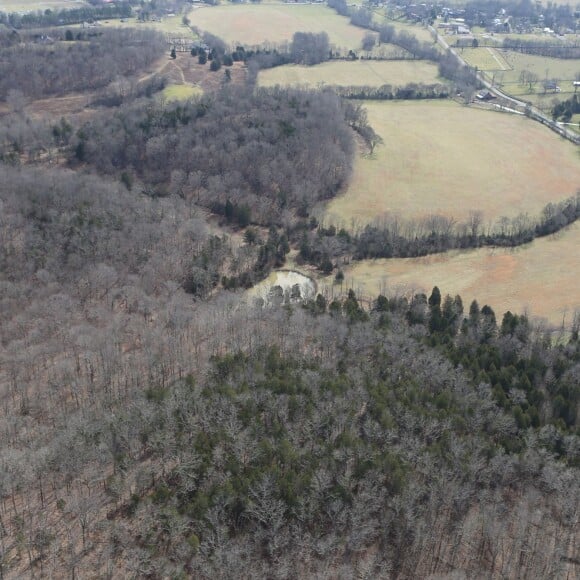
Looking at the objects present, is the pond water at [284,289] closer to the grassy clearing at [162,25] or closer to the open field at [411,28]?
the grassy clearing at [162,25]

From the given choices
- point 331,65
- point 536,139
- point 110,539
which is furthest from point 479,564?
point 331,65

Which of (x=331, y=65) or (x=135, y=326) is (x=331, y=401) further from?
(x=331, y=65)

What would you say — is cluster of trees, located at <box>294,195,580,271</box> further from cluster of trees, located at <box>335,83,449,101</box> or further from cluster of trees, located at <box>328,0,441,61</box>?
cluster of trees, located at <box>328,0,441,61</box>

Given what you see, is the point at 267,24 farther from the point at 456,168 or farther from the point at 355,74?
the point at 456,168

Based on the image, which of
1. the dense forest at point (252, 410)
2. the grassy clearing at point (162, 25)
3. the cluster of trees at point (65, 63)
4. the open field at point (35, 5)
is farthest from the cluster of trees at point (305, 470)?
the open field at point (35, 5)

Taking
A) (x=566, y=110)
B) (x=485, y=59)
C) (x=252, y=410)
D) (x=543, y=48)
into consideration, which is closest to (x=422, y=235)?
(x=252, y=410)

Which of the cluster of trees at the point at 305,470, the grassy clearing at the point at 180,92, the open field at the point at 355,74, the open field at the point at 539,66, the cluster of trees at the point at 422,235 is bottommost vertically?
the cluster of trees at the point at 305,470
